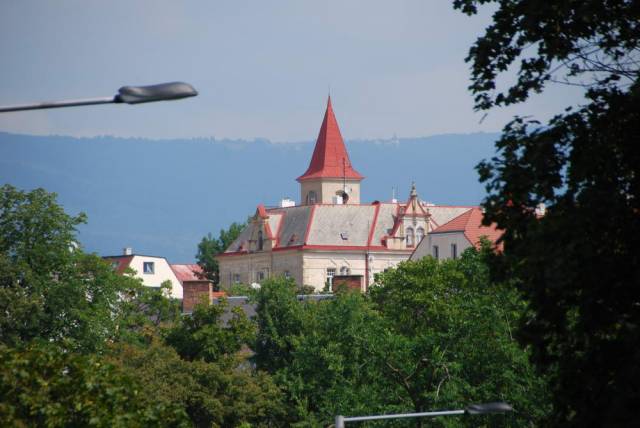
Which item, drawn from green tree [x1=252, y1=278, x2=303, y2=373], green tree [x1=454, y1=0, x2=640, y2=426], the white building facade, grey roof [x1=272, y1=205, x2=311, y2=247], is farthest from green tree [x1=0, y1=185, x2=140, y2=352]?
grey roof [x1=272, y1=205, x2=311, y2=247]

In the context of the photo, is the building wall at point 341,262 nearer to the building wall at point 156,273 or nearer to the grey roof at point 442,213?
the grey roof at point 442,213

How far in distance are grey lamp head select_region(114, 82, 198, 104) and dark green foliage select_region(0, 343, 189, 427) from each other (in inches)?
538

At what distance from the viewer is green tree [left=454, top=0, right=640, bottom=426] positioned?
21156 mm

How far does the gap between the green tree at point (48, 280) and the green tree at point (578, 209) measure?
5683cm

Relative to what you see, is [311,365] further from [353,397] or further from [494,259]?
[494,259]

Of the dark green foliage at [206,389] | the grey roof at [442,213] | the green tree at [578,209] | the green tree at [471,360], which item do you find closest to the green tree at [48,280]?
the dark green foliage at [206,389]

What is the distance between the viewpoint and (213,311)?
74.7 m

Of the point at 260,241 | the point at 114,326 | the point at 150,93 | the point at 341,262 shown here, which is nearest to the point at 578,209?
the point at 150,93

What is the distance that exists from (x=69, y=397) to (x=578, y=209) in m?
14.1

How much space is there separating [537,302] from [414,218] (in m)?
156

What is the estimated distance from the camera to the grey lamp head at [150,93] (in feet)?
60.2

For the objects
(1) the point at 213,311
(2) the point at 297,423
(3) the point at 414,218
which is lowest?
(2) the point at 297,423

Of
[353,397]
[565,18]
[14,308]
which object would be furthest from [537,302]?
[14,308]

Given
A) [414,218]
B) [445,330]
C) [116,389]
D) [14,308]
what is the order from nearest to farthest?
[116,389], [445,330], [14,308], [414,218]
